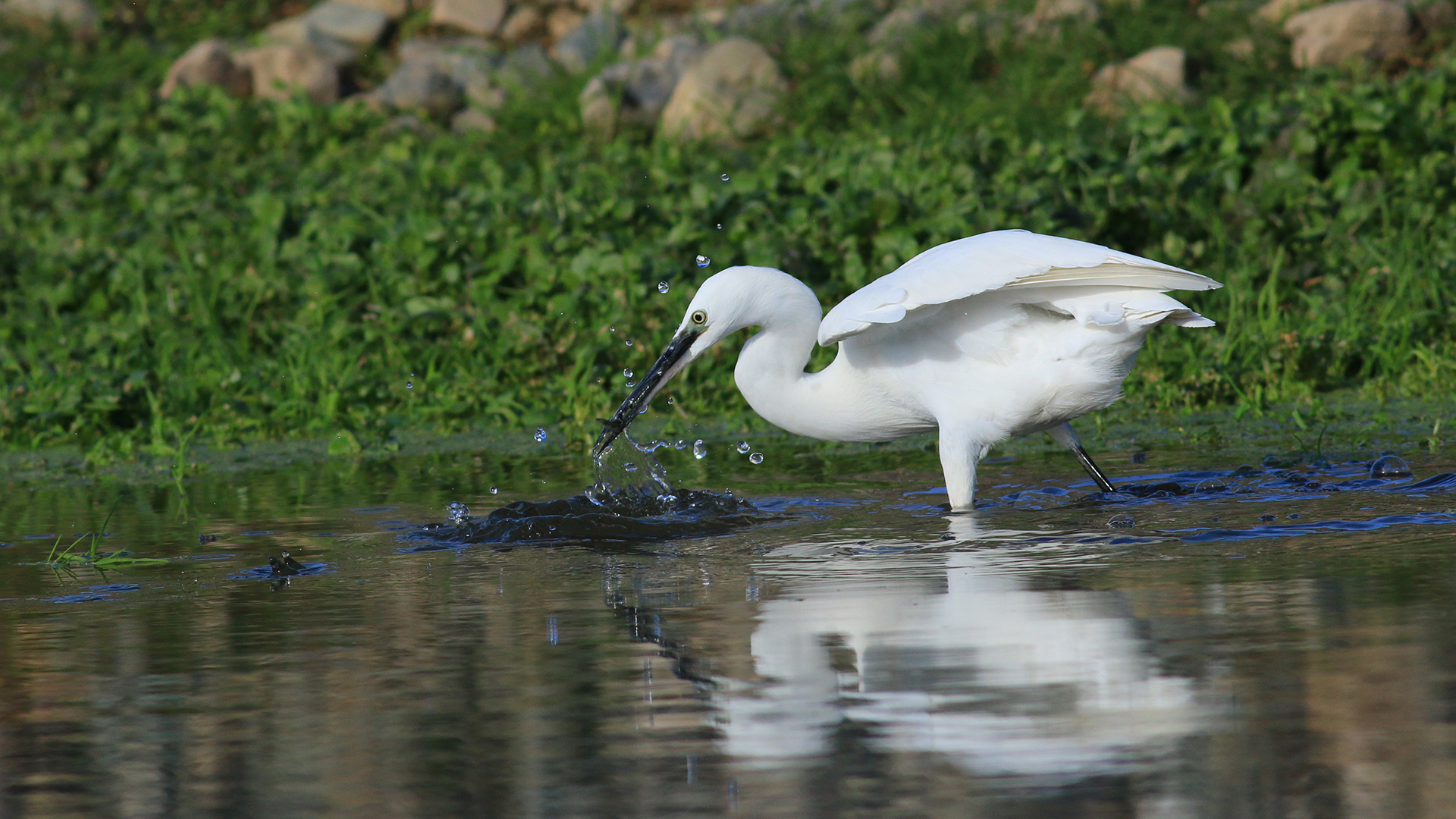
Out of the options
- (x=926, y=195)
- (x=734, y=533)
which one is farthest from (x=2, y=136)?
(x=734, y=533)

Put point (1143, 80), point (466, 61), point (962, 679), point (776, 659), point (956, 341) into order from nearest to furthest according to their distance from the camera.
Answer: point (962, 679) < point (776, 659) < point (956, 341) < point (1143, 80) < point (466, 61)

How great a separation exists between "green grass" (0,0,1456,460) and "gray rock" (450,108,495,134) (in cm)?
139

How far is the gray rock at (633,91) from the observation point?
11.6 m

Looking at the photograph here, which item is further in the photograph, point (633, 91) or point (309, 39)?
point (309, 39)

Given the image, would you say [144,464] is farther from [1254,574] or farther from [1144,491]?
[1254,574]

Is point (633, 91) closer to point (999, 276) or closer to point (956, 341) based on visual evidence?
point (956, 341)

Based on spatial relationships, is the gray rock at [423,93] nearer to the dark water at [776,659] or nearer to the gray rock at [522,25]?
the gray rock at [522,25]

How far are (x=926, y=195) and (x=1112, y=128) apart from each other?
63.1 inches

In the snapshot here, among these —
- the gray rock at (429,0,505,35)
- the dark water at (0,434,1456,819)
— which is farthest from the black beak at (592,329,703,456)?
the gray rock at (429,0,505,35)

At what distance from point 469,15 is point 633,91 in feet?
9.26

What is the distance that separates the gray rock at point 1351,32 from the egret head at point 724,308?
5994 mm

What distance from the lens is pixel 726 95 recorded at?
11461 mm

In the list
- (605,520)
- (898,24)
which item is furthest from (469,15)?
(605,520)

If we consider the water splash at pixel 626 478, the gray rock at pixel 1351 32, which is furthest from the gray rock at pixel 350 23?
the water splash at pixel 626 478
